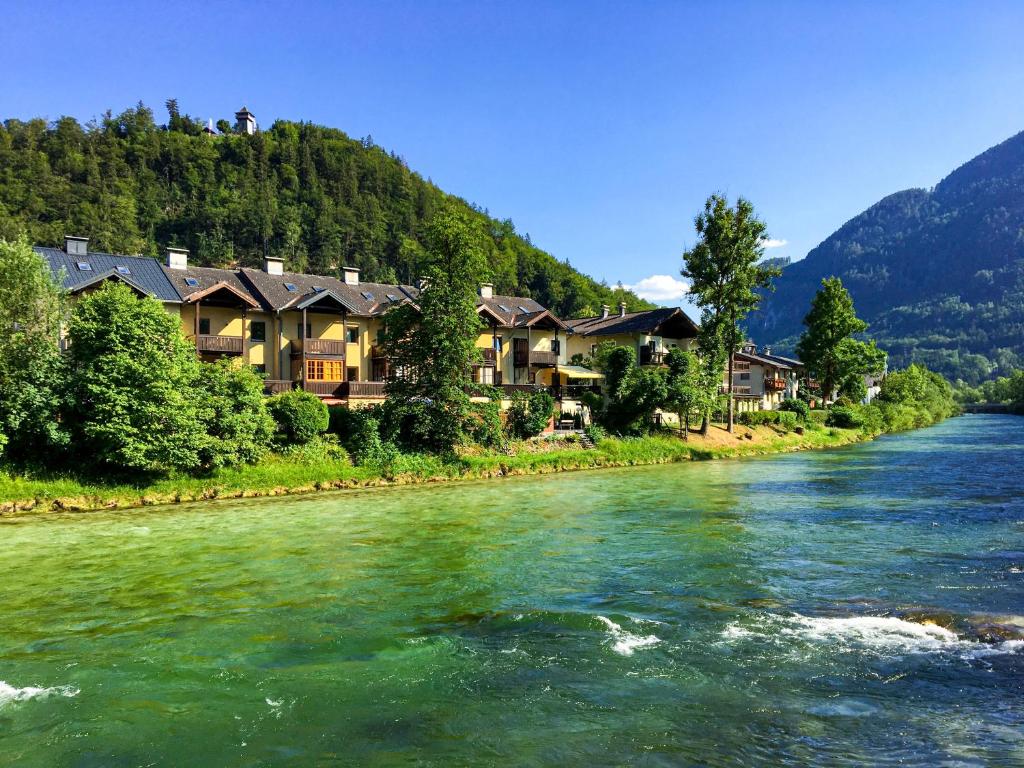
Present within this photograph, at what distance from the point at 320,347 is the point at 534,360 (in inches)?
670

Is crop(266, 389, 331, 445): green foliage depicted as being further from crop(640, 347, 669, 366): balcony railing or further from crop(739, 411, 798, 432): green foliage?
crop(739, 411, 798, 432): green foliage

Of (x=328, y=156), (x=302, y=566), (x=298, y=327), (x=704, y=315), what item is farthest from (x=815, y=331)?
(x=328, y=156)

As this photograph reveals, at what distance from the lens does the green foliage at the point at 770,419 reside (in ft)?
190

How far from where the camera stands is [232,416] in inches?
1151

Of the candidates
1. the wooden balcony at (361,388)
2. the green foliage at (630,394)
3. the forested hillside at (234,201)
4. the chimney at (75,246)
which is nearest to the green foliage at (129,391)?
the wooden balcony at (361,388)

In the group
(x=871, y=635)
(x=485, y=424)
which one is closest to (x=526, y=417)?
(x=485, y=424)

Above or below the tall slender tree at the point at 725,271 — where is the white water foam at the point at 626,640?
below

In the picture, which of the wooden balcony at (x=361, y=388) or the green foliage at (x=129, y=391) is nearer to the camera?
the green foliage at (x=129, y=391)

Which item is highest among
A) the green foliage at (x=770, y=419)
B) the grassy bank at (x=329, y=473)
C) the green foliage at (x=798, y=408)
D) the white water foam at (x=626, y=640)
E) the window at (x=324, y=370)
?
the window at (x=324, y=370)

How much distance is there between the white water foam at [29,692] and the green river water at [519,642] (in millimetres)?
47

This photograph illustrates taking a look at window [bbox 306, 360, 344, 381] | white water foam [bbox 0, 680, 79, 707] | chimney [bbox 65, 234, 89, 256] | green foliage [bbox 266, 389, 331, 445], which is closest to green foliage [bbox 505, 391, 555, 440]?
window [bbox 306, 360, 344, 381]

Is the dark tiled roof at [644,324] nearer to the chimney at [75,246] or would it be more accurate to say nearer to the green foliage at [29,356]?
the chimney at [75,246]

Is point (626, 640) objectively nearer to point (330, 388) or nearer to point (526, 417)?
point (526, 417)

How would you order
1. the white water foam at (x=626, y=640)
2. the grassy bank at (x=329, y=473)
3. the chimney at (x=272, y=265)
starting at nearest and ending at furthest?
the white water foam at (x=626, y=640), the grassy bank at (x=329, y=473), the chimney at (x=272, y=265)
